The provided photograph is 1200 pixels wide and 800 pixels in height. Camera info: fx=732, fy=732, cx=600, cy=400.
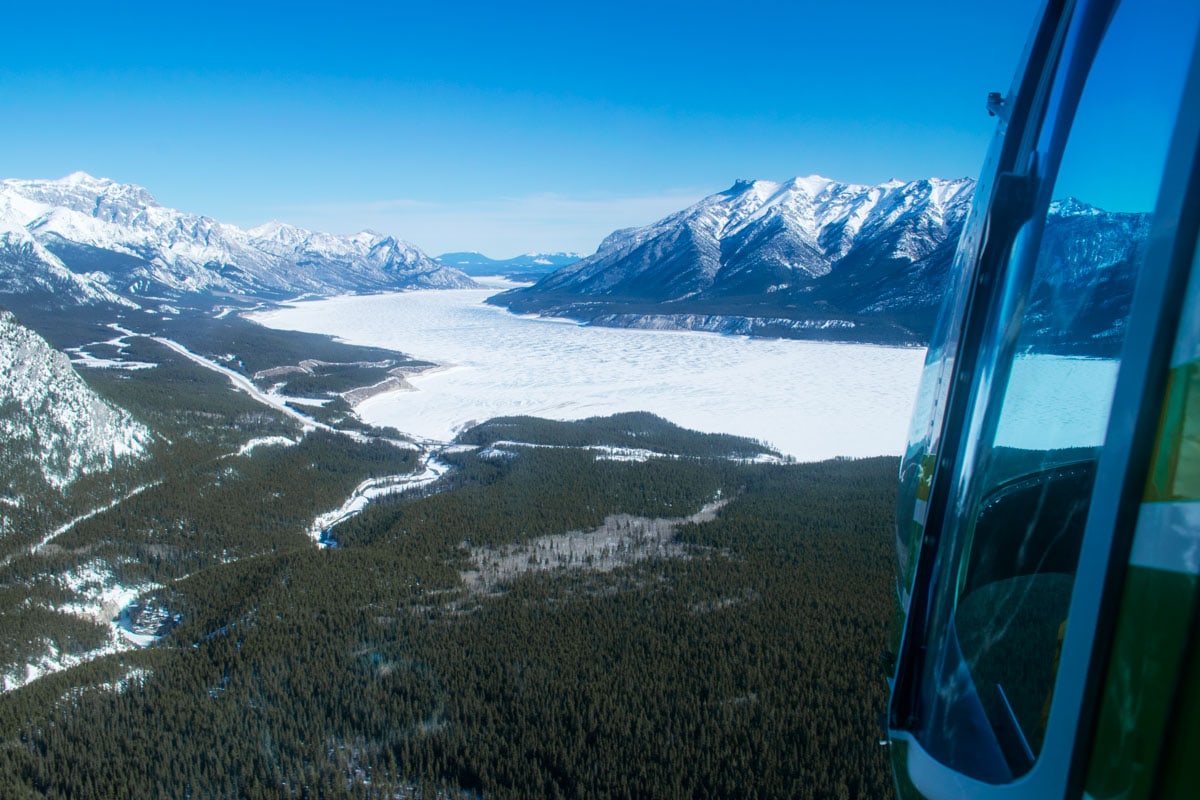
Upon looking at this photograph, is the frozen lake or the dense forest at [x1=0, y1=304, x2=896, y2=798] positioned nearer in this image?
the dense forest at [x1=0, y1=304, x2=896, y2=798]

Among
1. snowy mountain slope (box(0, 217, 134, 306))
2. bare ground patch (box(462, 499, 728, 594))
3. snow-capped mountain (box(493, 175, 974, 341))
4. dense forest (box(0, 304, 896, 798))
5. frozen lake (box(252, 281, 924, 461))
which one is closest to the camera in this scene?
dense forest (box(0, 304, 896, 798))

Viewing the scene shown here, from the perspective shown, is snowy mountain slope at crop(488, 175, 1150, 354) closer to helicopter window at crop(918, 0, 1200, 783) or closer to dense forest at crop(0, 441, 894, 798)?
dense forest at crop(0, 441, 894, 798)

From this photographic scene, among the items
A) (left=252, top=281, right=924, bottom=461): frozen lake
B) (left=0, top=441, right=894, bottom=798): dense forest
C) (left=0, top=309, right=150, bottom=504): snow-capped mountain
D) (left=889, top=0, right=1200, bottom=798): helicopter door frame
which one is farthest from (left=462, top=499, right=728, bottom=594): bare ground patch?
(left=889, top=0, right=1200, bottom=798): helicopter door frame

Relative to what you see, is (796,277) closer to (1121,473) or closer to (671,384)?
(671,384)

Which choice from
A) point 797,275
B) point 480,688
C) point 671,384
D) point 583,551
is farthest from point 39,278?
point 480,688

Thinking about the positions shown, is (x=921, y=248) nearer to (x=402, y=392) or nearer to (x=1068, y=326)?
(x=402, y=392)

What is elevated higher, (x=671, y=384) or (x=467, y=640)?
(x=671, y=384)
